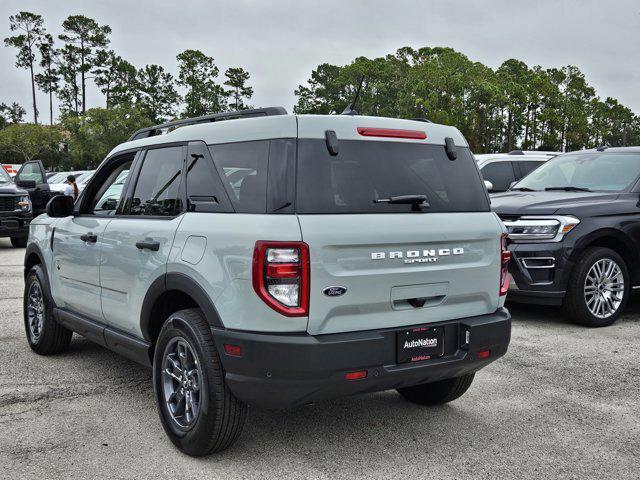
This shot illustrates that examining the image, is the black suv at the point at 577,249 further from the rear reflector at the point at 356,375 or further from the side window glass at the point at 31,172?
the side window glass at the point at 31,172

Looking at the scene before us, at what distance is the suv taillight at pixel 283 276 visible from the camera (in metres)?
3.25

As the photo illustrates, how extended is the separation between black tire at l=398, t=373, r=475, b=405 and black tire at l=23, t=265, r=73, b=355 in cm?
296

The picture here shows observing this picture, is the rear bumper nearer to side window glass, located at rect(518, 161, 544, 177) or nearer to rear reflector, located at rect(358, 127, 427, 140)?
rear reflector, located at rect(358, 127, 427, 140)

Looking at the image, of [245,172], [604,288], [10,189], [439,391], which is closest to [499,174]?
[604,288]

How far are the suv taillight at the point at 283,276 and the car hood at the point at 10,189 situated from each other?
13.0 meters

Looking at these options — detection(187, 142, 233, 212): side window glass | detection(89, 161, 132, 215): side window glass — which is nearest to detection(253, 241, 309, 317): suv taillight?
detection(187, 142, 233, 212): side window glass

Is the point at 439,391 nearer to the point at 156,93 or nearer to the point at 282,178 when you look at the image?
the point at 282,178

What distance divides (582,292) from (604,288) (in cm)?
36

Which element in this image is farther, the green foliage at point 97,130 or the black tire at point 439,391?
the green foliage at point 97,130

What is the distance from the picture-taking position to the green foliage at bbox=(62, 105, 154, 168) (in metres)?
64.0

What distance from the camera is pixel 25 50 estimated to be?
3300 inches

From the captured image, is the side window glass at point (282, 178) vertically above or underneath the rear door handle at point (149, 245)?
above

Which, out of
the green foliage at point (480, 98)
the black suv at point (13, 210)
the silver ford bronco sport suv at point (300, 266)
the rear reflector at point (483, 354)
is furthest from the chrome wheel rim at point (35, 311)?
the green foliage at point (480, 98)

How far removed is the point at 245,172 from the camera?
3623 millimetres
